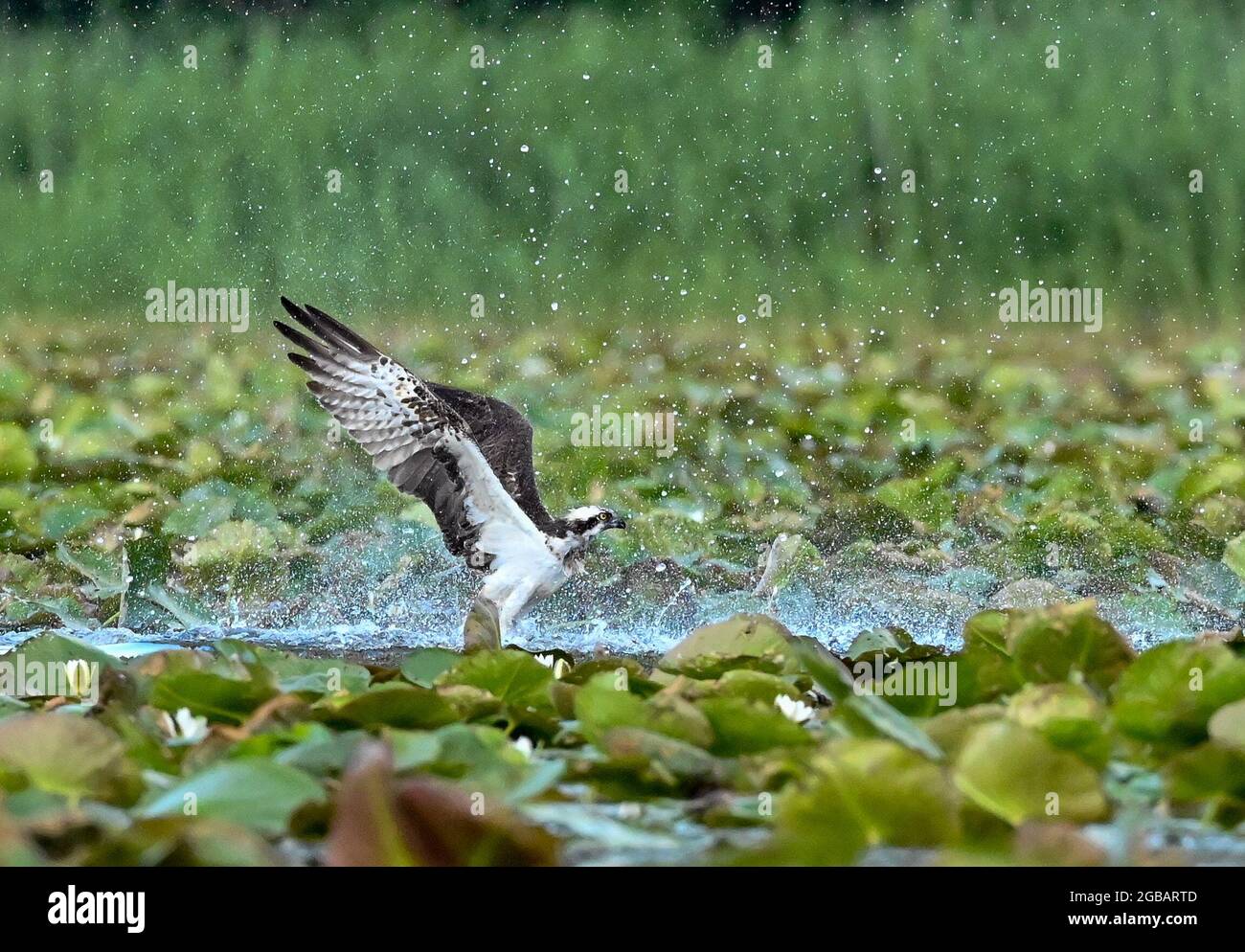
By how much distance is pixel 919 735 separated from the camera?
1.93 metres

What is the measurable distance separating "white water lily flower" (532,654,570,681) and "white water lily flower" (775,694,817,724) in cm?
32

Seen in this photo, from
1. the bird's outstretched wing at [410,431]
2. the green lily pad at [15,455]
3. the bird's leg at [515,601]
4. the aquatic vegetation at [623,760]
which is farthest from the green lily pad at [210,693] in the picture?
the green lily pad at [15,455]

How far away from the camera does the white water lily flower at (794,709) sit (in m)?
2.32

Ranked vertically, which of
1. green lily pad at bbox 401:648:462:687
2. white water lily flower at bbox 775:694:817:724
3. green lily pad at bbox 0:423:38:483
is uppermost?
green lily pad at bbox 0:423:38:483

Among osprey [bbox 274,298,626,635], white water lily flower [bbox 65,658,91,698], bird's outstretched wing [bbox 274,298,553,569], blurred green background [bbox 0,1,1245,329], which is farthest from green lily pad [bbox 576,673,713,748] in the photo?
blurred green background [bbox 0,1,1245,329]

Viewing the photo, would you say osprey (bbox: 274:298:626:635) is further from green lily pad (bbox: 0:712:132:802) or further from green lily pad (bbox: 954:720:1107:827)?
green lily pad (bbox: 954:720:1107:827)

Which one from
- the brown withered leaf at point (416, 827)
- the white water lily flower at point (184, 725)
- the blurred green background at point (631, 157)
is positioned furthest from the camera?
the blurred green background at point (631, 157)

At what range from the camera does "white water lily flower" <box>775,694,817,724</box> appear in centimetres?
232

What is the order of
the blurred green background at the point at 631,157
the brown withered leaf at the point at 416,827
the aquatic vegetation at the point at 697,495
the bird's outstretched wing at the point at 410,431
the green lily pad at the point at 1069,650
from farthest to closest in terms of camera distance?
1. the blurred green background at the point at 631,157
2. the aquatic vegetation at the point at 697,495
3. the bird's outstretched wing at the point at 410,431
4. the green lily pad at the point at 1069,650
5. the brown withered leaf at the point at 416,827

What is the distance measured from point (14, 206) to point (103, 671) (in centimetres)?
766

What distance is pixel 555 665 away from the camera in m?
2.69

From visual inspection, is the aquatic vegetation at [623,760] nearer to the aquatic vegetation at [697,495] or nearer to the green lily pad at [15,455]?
the aquatic vegetation at [697,495]
